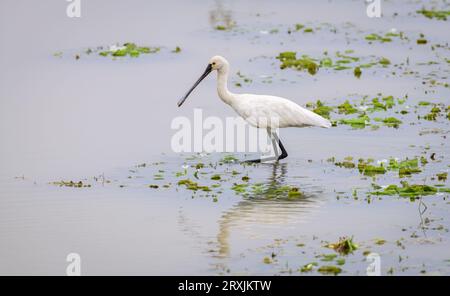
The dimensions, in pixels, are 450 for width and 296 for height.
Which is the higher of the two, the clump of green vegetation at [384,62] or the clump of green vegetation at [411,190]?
the clump of green vegetation at [384,62]

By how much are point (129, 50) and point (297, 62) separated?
3.60 metres

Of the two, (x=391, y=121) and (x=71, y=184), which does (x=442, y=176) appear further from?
(x=71, y=184)

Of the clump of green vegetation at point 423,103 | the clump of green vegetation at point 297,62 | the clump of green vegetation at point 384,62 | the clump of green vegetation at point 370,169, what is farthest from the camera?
the clump of green vegetation at point 384,62

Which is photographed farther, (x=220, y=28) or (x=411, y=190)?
(x=220, y=28)

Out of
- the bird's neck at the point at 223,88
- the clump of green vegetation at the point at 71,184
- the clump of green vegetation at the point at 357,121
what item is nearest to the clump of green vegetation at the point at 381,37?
the clump of green vegetation at the point at 357,121

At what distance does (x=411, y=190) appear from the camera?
13.1m

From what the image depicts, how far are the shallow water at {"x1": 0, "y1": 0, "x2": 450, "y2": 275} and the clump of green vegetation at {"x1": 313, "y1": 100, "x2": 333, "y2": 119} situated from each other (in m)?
0.61

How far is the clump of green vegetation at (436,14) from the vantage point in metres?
26.2

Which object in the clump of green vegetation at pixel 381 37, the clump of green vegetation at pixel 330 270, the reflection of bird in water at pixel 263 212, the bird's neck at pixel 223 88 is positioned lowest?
the clump of green vegetation at pixel 330 270

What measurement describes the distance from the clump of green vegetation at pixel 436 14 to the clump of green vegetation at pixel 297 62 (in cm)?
570

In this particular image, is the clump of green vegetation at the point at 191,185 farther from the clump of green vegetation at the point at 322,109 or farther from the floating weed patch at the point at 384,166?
the clump of green vegetation at the point at 322,109

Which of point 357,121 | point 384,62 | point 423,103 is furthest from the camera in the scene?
point 384,62

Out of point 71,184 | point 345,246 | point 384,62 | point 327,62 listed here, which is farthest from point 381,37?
point 345,246

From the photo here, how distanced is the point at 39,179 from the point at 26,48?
9407mm
